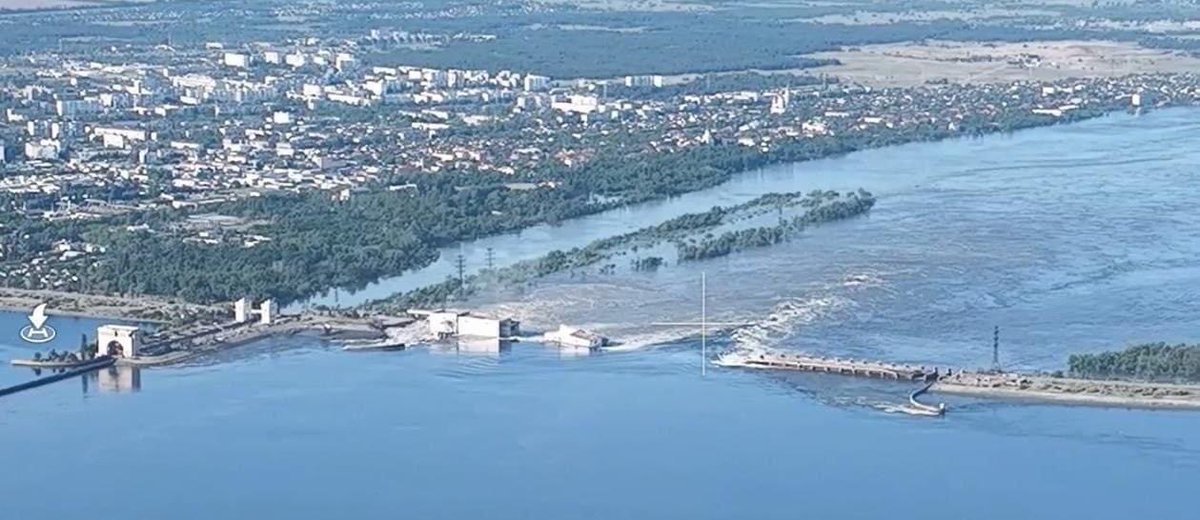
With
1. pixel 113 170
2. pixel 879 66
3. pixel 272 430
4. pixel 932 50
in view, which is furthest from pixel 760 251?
pixel 932 50

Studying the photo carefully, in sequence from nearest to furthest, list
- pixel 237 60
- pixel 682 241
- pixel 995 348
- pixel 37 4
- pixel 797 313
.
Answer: pixel 995 348
pixel 797 313
pixel 682 241
pixel 237 60
pixel 37 4

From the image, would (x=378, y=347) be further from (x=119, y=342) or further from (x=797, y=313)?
(x=797, y=313)

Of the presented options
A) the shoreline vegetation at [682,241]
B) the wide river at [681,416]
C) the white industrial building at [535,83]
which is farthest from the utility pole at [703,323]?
the white industrial building at [535,83]

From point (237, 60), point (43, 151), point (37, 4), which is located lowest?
point (43, 151)

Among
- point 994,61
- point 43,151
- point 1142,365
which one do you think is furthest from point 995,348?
point 994,61

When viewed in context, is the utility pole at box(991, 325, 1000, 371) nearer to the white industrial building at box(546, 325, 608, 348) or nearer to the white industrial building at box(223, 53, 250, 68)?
the white industrial building at box(546, 325, 608, 348)

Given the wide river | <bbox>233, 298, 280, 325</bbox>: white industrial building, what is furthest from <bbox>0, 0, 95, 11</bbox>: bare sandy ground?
<bbox>233, 298, 280, 325</bbox>: white industrial building

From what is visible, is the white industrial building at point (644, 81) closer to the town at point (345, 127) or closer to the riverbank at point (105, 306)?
the town at point (345, 127)
